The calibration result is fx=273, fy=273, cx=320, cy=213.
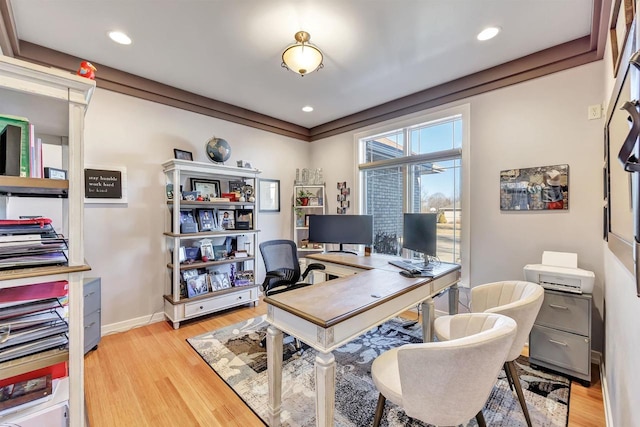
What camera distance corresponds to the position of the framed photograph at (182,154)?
10.8ft

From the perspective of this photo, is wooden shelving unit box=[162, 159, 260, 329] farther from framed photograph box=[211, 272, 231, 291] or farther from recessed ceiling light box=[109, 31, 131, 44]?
recessed ceiling light box=[109, 31, 131, 44]

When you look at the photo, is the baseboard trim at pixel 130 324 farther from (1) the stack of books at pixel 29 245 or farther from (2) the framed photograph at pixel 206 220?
(1) the stack of books at pixel 29 245

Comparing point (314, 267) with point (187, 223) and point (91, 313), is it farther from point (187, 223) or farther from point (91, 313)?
point (91, 313)

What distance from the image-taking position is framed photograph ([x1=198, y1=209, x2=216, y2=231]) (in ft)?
11.3

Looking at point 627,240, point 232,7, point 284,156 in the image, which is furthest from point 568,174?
point 284,156

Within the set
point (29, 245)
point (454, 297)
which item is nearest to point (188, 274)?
point (29, 245)

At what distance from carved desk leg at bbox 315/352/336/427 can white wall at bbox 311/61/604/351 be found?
231 cm

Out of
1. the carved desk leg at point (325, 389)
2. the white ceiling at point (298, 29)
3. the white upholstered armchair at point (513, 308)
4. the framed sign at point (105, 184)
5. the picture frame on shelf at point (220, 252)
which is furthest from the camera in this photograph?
the picture frame on shelf at point (220, 252)

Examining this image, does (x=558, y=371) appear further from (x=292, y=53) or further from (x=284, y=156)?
(x=284, y=156)

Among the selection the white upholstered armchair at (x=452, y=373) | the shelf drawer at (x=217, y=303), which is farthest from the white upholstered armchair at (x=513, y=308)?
the shelf drawer at (x=217, y=303)

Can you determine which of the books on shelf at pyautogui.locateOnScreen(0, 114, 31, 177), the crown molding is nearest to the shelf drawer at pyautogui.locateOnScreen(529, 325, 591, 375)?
the crown molding

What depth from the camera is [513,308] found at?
1.56m

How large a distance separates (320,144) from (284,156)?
68 cm

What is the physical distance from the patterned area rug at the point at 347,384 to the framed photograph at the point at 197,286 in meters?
0.55
